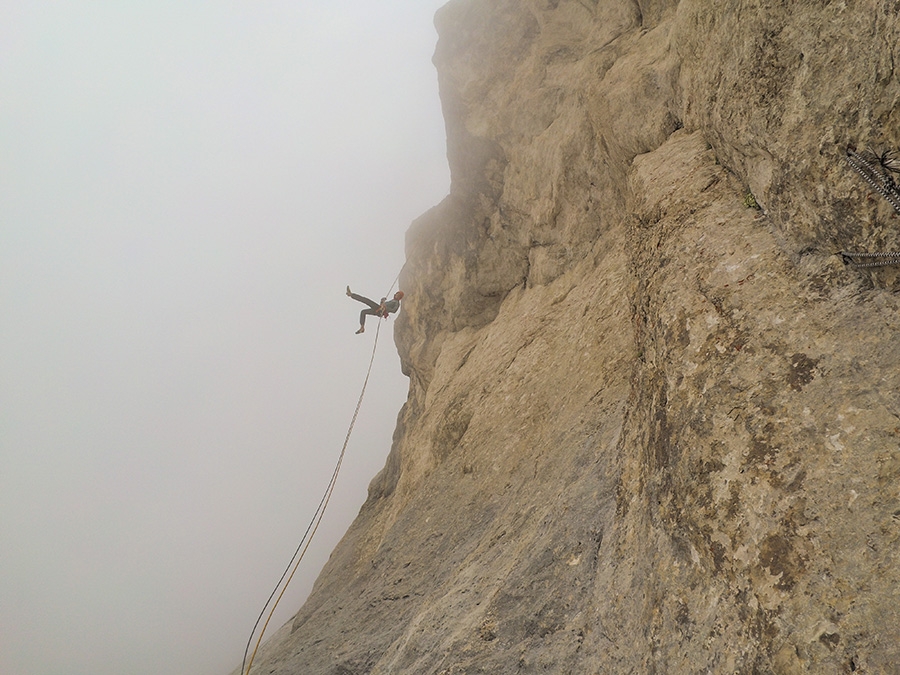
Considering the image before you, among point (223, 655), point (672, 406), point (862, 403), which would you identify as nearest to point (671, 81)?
point (672, 406)

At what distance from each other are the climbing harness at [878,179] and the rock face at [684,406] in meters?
0.10

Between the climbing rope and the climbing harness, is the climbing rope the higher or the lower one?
the lower one

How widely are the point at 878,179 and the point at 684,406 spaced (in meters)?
2.17

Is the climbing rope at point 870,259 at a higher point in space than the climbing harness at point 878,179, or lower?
lower

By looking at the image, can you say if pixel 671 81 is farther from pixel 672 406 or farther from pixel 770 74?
pixel 672 406

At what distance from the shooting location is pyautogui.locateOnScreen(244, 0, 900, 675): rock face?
3.25 m

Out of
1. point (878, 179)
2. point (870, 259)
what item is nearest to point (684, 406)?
point (870, 259)

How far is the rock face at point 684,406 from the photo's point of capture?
3.25m

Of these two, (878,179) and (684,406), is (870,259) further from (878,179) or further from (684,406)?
(684,406)

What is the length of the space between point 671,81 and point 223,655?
143751 mm

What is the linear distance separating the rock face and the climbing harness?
0.31 feet

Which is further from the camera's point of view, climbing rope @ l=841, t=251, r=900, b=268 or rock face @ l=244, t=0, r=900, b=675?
climbing rope @ l=841, t=251, r=900, b=268

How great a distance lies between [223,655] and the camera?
4545 inches

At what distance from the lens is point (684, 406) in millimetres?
4473
